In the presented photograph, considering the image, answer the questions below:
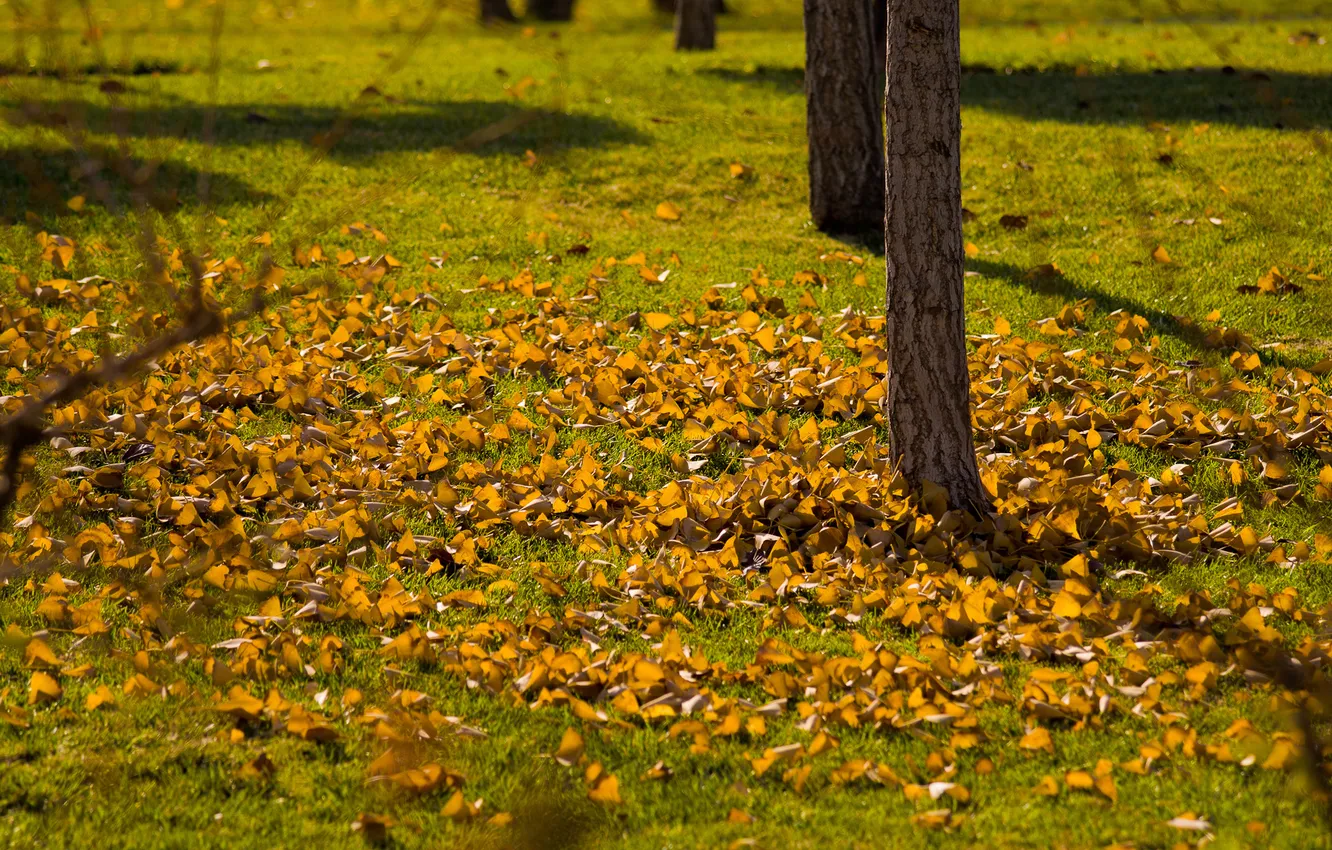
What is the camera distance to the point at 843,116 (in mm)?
8008

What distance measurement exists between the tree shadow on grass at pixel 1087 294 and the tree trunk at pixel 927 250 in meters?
2.33

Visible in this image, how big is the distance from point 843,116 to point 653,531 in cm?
430

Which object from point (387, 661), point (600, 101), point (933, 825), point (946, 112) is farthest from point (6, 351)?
point (600, 101)

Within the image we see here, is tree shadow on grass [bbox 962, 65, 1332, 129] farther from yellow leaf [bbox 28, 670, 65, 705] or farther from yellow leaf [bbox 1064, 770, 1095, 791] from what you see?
yellow leaf [bbox 28, 670, 65, 705]

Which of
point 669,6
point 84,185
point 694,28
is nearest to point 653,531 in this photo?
point 84,185

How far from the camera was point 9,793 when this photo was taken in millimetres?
3148

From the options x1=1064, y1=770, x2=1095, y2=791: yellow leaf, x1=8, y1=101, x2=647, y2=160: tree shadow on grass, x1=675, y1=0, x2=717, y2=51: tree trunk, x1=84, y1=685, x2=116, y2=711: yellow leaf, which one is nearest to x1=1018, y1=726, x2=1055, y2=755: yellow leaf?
x1=1064, y1=770, x2=1095, y2=791: yellow leaf

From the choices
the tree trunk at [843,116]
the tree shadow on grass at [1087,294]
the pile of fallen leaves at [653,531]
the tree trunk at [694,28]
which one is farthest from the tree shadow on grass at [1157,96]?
the pile of fallen leaves at [653,531]

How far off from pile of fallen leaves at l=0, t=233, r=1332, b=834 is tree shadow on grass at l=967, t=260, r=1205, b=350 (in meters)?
0.17

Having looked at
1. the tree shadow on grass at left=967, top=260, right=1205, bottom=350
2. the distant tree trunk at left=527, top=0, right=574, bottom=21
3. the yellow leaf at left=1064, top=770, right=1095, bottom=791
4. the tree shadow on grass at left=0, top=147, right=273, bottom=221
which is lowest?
the yellow leaf at left=1064, top=770, right=1095, bottom=791

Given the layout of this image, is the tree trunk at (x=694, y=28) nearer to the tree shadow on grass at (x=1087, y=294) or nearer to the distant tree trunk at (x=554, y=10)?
the distant tree trunk at (x=554, y=10)

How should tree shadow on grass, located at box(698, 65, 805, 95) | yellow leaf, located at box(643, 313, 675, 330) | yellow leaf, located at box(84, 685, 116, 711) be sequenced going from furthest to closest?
tree shadow on grass, located at box(698, 65, 805, 95), yellow leaf, located at box(643, 313, 675, 330), yellow leaf, located at box(84, 685, 116, 711)

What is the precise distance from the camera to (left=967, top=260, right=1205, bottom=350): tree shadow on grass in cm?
646

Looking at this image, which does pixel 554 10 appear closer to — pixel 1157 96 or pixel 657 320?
pixel 1157 96
